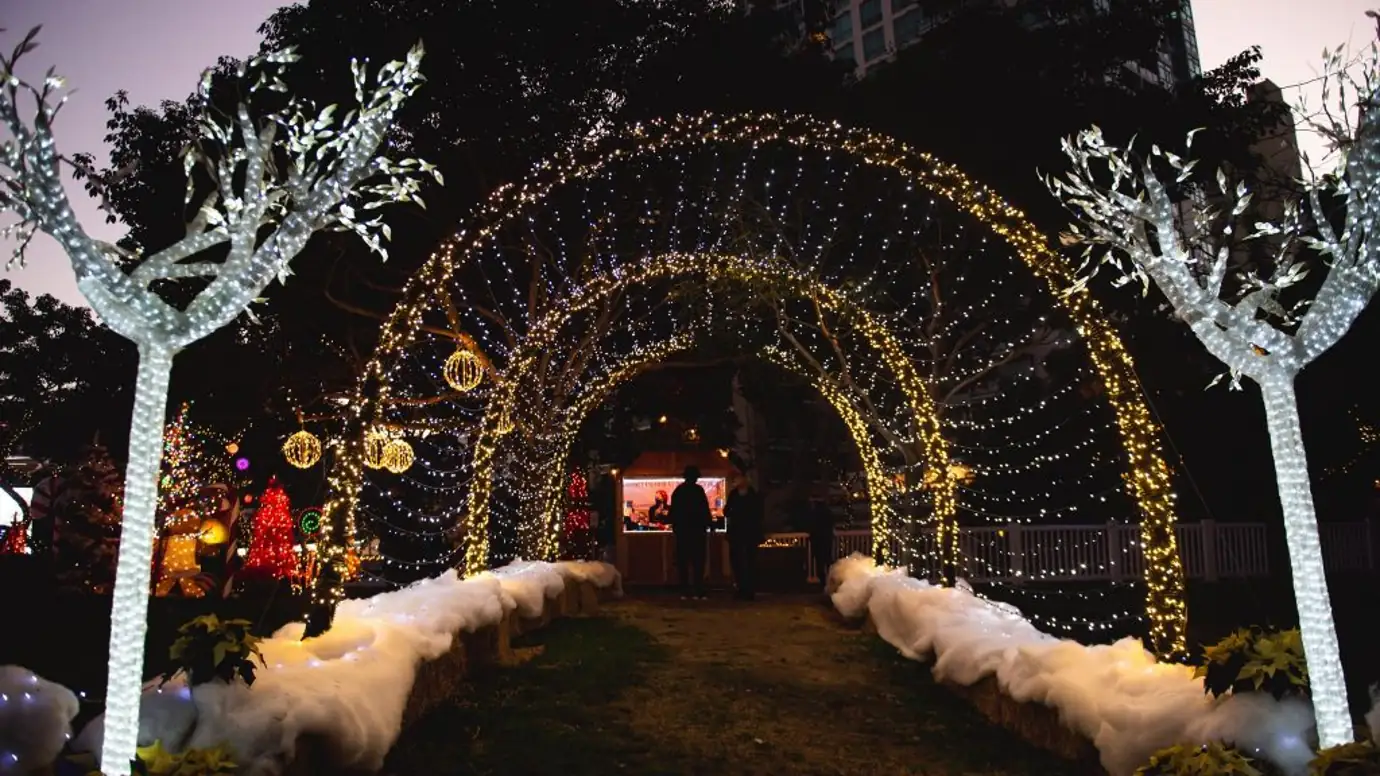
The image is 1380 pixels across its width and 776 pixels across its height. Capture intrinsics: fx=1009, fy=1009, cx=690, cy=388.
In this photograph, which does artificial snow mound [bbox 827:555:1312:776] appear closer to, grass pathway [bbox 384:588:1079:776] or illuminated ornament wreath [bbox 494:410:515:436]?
grass pathway [bbox 384:588:1079:776]

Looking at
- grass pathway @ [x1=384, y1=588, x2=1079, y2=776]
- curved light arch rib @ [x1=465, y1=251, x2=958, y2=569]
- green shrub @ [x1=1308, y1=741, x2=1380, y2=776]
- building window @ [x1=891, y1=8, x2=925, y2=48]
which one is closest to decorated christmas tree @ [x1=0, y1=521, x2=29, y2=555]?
curved light arch rib @ [x1=465, y1=251, x2=958, y2=569]

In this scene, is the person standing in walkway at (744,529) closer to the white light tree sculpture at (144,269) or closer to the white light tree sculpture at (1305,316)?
the white light tree sculpture at (1305,316)

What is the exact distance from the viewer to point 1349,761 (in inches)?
122

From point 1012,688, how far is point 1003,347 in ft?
33.1

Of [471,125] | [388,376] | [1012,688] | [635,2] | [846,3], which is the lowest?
[1012,688]

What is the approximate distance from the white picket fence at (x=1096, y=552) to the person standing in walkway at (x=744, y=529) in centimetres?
394

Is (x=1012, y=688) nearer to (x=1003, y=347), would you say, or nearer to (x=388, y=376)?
(x=388, y=376)

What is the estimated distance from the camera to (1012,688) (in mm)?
5332

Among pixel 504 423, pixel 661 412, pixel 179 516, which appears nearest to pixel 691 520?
pixel 504 423

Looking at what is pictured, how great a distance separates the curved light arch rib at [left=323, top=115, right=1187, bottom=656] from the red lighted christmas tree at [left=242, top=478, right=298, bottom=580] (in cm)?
944

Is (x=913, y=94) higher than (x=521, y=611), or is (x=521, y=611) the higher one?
(x=913, y=94)

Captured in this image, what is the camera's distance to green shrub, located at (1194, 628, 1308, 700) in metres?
3.67

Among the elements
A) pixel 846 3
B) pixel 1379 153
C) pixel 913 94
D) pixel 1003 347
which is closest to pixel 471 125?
pixel 913 94

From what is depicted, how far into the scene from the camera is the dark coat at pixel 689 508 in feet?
42.6
